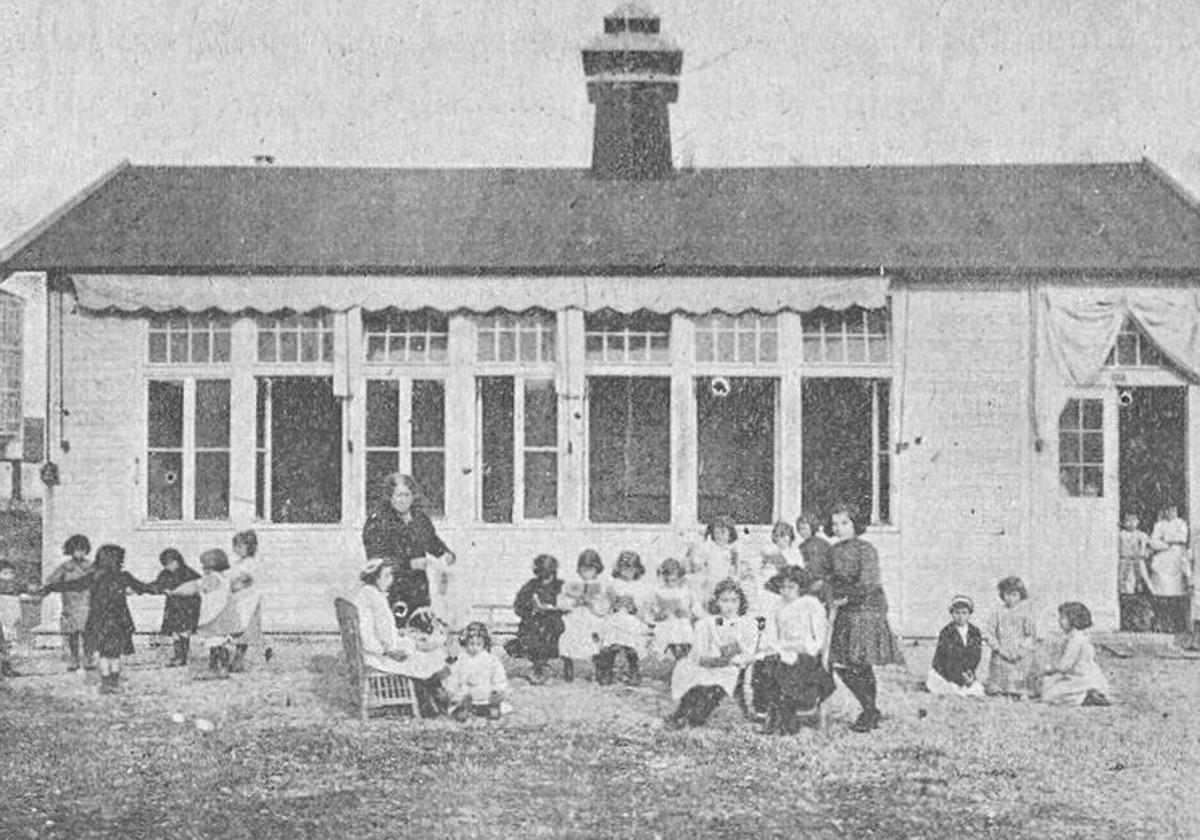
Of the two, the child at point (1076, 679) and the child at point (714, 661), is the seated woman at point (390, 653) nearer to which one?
the child at point (714, 661)

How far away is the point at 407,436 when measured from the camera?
11.9 metres

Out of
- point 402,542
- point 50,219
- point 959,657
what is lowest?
point 959,657

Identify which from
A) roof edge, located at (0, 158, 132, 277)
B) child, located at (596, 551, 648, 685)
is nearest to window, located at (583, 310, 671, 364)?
child, located at (596, 551, 648, 685)

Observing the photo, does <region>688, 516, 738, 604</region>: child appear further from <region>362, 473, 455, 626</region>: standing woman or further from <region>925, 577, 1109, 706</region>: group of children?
<region>362, 473, 455, 626</region>: standing woman

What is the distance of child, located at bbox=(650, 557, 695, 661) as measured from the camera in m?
9.82

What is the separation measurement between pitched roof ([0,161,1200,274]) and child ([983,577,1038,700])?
3.29m

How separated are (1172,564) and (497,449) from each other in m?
6.16

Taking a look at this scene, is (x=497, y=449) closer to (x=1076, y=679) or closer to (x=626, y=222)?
(x=626, y=222)

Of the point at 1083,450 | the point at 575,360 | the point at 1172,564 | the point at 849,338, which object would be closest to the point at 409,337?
the point at 575,360

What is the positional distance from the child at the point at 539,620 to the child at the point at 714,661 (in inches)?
58.9

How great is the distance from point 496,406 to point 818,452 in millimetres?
3621

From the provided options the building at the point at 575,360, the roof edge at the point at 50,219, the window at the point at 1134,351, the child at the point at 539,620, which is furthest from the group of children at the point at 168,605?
the window at the point at 1134,351

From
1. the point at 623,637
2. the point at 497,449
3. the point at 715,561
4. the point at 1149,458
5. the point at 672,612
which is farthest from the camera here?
the point at 497,449

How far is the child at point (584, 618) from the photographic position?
Result: 9.87m
